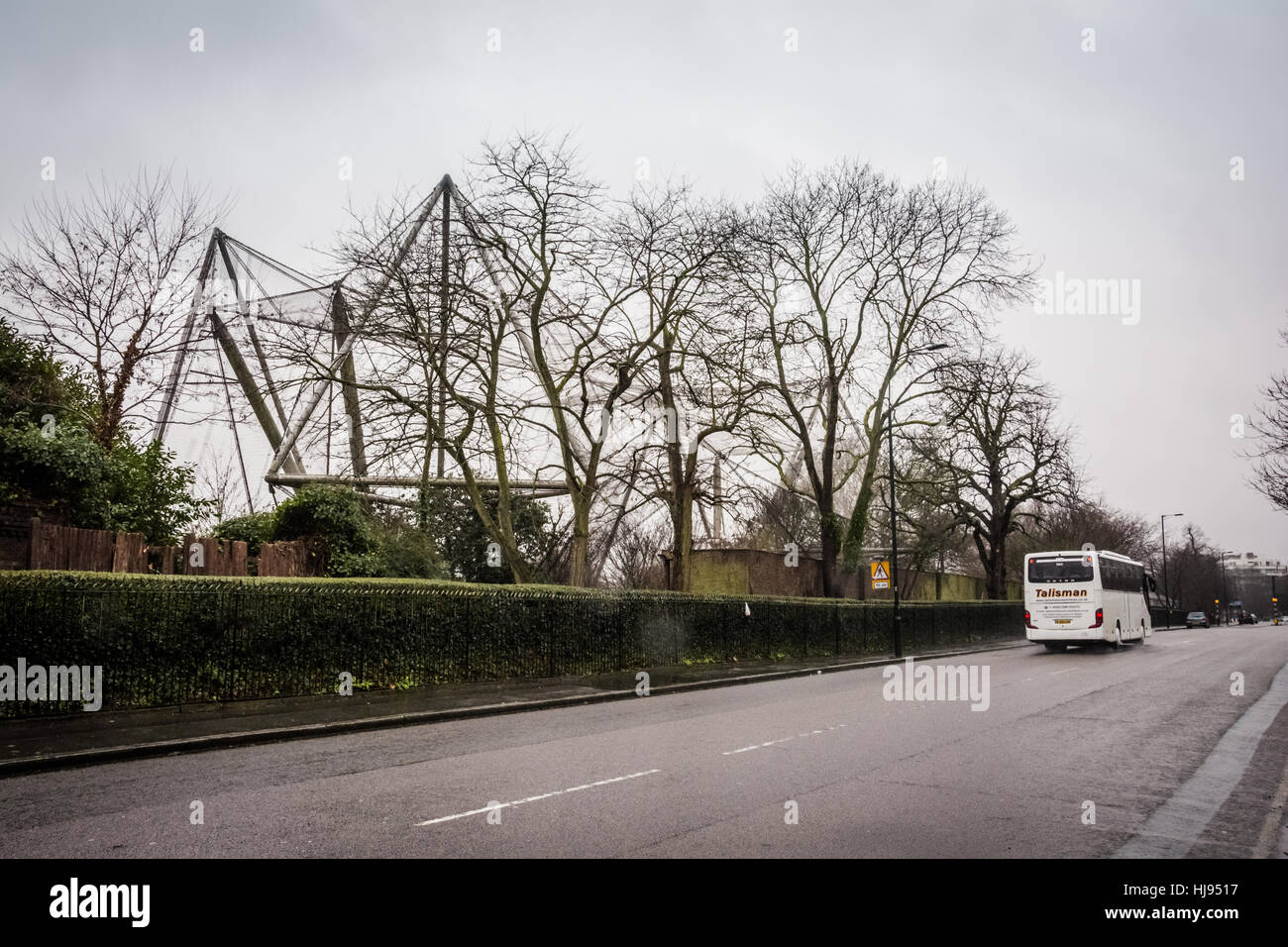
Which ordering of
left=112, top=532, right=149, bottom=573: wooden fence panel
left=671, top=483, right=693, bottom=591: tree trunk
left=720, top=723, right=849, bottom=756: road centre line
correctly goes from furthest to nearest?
left=671, top=483, right=693, bottom=591: tree trunk → left=112, top=532, right=149, bottom=573: wooden fence panel → left=720, top=723, right=849, bottom=756: road centre line

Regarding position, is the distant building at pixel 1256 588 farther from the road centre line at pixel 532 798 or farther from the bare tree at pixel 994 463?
the road centre line at pixel 532 798

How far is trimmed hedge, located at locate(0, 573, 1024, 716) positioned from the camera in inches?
442

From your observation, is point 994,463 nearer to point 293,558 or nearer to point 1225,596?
point 293,558

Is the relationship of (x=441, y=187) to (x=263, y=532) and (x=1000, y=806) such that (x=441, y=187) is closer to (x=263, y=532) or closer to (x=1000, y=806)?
(x=263, y=532)

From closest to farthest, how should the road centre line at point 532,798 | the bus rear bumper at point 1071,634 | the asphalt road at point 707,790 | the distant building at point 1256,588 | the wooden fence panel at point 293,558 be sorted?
the asphalt road at point 707,790 → the road centre line at point 532,798 → the wooden fence panel at point 293,558 → the bus rear bumper at point 1071,634 → the distant building at point 1256,588

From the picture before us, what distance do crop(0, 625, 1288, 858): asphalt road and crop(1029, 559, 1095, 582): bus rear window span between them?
54.1 ft

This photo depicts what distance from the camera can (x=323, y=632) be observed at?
14195mm

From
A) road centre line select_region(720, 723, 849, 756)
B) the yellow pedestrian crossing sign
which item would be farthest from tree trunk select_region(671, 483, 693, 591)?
road centre line select_region(720, 723, 849, 756)

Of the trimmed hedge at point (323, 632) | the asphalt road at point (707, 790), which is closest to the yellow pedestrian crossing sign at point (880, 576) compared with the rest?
the trimmed hedge at point (323, 632)

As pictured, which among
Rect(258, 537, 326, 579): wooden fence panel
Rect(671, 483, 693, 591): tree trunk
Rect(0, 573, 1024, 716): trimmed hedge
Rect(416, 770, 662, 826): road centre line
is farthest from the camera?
Rect(671, 483, 693, 591): tree trunk

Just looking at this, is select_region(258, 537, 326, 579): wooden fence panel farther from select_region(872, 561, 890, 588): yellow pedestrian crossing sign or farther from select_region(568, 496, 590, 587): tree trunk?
select_region(872, 561, 890, 588): yellow pedestrian crossing sign

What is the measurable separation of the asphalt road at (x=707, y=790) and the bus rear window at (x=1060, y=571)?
16.5 meters

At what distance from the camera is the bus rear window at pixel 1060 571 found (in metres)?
28.5
